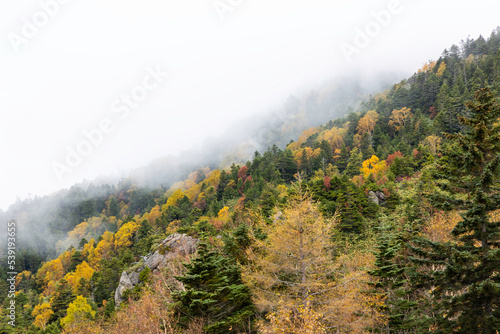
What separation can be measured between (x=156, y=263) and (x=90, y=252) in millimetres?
48102

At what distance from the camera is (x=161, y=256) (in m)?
39.3

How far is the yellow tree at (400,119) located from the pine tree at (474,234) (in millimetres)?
71795

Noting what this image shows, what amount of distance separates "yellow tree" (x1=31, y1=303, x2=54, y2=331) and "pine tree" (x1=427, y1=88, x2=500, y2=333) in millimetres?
55099

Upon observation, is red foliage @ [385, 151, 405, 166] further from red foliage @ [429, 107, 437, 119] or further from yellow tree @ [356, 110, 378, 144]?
red foliage @ [429, 107, 437, 119]

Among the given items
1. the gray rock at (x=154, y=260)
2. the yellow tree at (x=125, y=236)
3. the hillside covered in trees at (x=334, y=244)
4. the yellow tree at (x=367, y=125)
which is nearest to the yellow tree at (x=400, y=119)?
the hillside covered in trees at (x=334, y=244)

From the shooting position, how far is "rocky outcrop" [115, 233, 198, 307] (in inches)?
1483

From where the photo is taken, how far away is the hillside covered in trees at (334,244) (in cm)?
972

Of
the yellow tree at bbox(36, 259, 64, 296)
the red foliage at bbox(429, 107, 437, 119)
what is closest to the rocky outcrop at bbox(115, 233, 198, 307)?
the yellow tree at bbox(36, 259, 64, 296)

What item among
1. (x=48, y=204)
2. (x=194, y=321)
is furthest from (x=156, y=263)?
(x=48, y=204)

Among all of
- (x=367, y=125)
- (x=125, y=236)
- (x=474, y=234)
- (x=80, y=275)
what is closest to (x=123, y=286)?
(x=80, y=275)

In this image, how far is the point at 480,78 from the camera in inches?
2692

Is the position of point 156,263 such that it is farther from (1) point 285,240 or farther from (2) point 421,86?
(2) point 421,86

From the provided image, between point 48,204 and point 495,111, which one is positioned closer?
point 495,111

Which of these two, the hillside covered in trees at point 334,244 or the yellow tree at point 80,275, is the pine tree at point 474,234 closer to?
the hillside covered in trees at point 334,244
